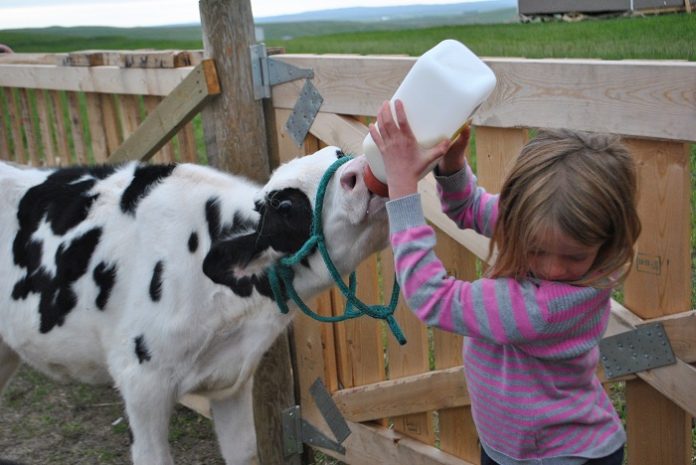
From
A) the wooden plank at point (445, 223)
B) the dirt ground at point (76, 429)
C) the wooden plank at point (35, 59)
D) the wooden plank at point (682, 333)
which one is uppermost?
the wooden plank at point (35, 59)

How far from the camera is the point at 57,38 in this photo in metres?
20.5

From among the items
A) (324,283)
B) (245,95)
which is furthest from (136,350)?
(245,95)

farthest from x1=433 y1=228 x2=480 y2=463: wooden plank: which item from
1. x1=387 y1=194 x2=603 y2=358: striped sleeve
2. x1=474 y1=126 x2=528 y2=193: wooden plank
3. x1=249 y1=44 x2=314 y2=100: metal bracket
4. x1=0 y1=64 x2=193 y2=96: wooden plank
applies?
x1=0 y1=64 x2=193 y2=96: wooden plank

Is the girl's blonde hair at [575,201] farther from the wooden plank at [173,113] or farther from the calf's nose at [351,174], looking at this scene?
the wooden plank at [173,113]

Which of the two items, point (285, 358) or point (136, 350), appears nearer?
point (136, 350)

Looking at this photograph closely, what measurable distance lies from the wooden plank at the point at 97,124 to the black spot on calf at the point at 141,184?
220 cm

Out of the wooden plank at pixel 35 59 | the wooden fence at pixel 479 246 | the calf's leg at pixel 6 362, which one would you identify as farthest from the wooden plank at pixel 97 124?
the calf's leg at pixel 6 362

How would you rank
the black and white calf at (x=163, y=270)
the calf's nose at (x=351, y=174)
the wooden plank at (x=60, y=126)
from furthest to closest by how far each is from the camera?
the wooden plank at (x=60, y=126) → the black and white calf at (x=163, y=270) → the calf's nose at (x=351, y=174)

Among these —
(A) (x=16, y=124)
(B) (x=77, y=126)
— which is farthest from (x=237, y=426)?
(A) (x=16, y=124)

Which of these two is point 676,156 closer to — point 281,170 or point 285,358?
point 281,170

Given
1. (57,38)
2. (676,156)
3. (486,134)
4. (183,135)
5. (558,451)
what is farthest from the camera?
(57,38)

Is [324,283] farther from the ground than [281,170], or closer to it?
closer to it

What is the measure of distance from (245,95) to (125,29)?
32909 mm

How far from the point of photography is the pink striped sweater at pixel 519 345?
213cm
